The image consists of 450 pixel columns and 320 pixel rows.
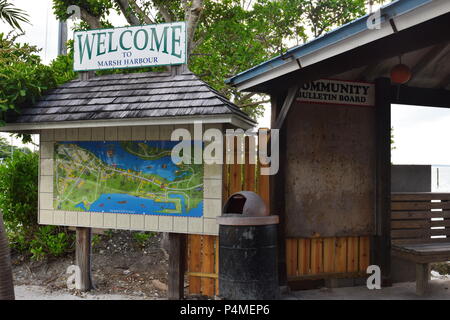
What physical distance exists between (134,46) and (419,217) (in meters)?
5.43

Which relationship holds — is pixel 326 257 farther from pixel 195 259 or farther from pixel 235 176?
pixel 195 259

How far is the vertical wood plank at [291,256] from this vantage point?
22.2ft

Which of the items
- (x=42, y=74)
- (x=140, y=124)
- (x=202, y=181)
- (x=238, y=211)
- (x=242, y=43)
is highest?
(x=242, y=43)

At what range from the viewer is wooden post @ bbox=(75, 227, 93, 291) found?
25.2 feet

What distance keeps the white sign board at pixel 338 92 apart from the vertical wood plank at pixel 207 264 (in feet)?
8.52

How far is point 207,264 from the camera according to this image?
22.9 ft

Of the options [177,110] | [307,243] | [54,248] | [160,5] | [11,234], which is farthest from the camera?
[160,5]

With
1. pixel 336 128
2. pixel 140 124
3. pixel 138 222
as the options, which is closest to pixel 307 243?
pixel 336 128

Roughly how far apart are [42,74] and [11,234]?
4328mm

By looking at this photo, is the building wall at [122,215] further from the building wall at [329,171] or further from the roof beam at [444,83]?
the roof beam at [444,83]

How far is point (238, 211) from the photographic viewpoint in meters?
6.40

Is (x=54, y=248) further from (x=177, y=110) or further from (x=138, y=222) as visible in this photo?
(x=177, y=110)

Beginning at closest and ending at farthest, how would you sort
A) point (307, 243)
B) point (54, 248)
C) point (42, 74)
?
1. point (307, 243)
2. point (42, 74)
3. point (54, 248)

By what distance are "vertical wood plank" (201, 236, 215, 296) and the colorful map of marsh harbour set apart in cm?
57
